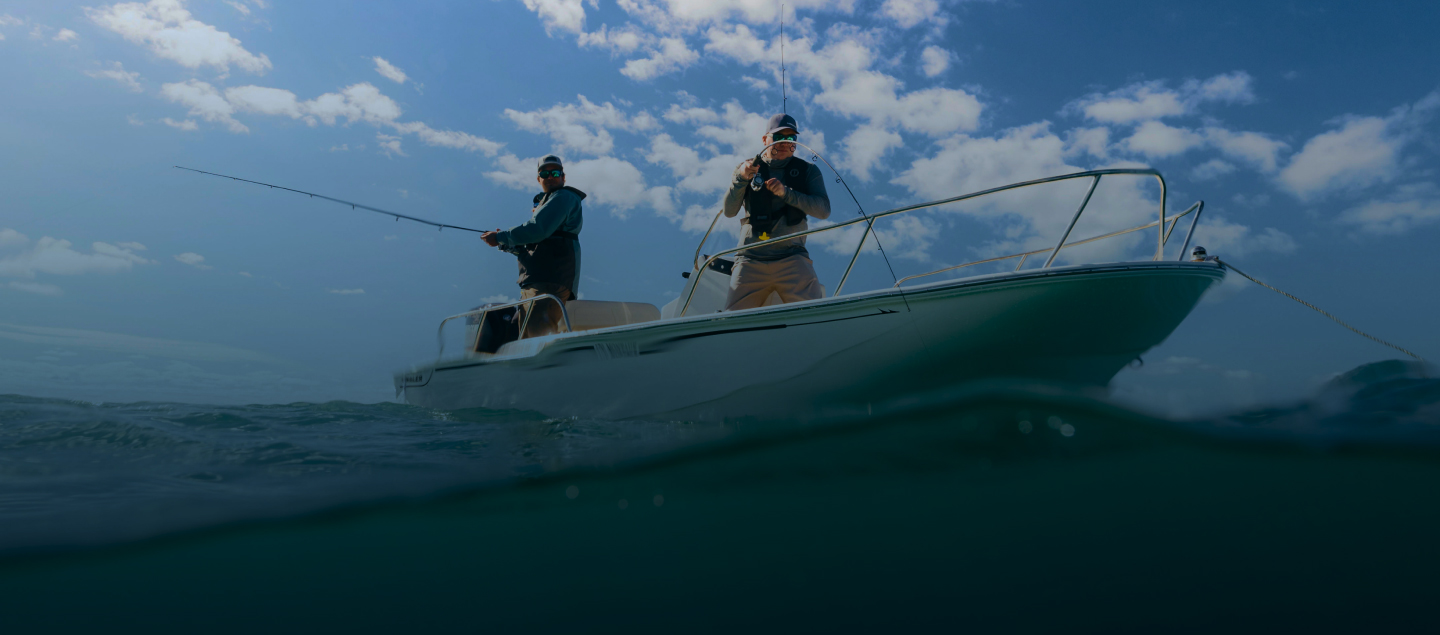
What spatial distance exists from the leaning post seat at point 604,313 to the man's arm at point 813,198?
6.28 ft

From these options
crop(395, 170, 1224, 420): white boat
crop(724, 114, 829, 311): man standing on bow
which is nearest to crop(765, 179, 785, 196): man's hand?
crop(724, 114, 829, 311): man standing on bow

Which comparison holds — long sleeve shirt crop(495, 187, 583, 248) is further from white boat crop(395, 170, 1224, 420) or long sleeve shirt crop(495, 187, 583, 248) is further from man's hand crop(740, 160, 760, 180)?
man's hand crop(740, 160, 760, 180)

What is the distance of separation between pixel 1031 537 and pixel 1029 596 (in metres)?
0.33

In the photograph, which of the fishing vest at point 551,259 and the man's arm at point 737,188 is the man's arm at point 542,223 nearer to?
the fishing vest at point 551,259

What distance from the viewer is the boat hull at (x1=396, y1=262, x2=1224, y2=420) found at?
9.53ft

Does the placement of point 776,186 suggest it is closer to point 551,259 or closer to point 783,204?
point 783,204

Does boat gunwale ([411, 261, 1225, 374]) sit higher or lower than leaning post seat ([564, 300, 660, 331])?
lower

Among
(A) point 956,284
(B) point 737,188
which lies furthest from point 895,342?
(B) point 737,188

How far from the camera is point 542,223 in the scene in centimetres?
510

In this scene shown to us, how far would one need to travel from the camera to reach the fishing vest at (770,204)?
4.32m

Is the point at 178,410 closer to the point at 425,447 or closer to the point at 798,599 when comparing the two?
the point at 425,447

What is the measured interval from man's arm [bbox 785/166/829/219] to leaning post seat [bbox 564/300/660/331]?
6.28ft

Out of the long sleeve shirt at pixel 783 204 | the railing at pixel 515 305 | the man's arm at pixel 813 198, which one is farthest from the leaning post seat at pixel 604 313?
the man's arm at pixel 813 198

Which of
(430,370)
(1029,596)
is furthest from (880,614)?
(430,370)
